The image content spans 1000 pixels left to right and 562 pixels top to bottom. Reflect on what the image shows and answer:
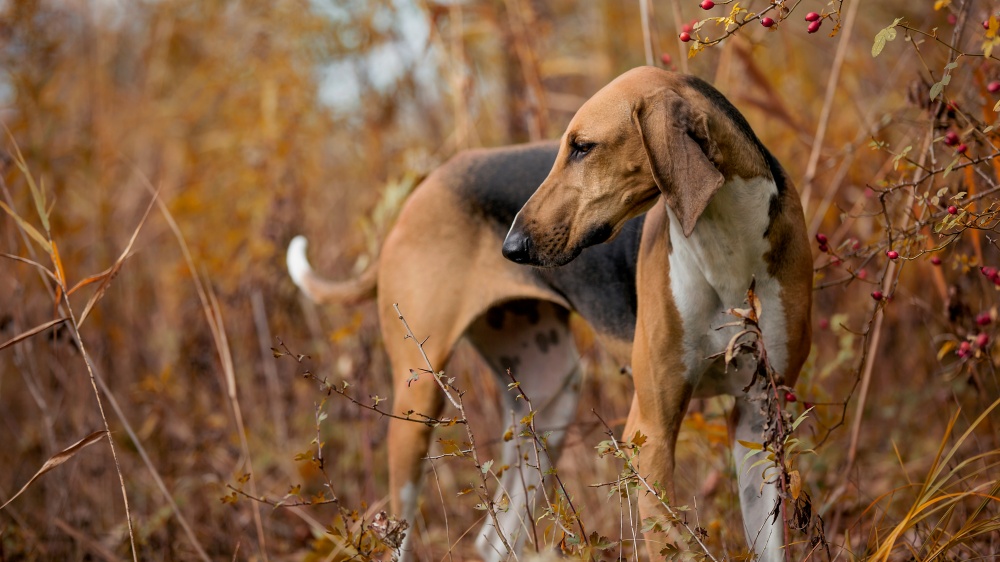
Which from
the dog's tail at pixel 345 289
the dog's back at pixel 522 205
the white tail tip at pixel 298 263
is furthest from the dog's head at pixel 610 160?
the white tail tip at pixel 298 263

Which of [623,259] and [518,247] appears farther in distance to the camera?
[623,259]

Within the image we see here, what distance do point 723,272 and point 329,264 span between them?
370 cm

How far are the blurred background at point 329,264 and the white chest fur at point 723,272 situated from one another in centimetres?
70

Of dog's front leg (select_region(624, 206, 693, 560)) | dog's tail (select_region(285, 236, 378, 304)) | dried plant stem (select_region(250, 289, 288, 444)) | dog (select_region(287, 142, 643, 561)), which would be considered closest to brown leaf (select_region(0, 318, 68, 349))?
dog (select_region(287, 142, 643, 561))

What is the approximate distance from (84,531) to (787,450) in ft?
10.2

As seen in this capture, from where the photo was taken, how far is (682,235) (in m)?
2.46

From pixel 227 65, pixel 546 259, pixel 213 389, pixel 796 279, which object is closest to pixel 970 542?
pixel 796 279

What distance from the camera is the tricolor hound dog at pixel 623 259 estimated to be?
2256 mm

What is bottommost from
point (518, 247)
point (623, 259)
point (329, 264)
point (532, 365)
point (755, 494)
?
point (329, 264)

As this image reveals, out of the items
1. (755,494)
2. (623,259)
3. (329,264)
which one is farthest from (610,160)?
(329,264)

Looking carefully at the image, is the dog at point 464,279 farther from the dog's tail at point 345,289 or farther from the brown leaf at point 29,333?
the brown leaf at point 29,333

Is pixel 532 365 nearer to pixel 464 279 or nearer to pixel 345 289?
pixel 464 279

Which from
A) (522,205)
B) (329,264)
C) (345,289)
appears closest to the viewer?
(522,205)

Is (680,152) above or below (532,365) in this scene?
above
